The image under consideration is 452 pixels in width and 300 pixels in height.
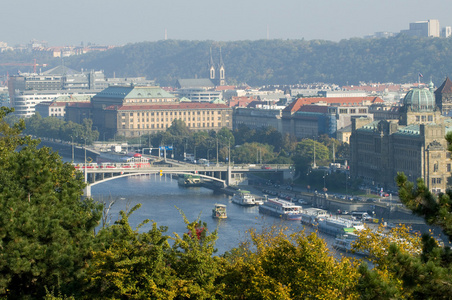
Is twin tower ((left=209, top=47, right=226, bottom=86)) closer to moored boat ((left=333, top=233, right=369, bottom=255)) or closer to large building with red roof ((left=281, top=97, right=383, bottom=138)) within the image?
large building with red roof ((left=281, top=97, right=383, bottom=138))

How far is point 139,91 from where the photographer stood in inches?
4262

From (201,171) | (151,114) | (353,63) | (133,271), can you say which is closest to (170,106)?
(151,114)

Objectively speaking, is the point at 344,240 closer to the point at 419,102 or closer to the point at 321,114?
the point at 419,102

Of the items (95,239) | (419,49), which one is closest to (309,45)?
(419,49)

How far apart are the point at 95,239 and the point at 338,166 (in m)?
46.6

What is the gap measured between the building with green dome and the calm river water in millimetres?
7388

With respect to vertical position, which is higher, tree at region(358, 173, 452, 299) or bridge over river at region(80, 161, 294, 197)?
tree at region(358, 173, 452, 299)

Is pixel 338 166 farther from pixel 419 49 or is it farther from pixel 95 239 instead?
pixel 419 49

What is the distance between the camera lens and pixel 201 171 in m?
64.4

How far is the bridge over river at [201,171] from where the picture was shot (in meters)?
61.1

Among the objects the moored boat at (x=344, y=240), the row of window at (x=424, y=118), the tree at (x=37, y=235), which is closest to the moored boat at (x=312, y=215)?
the moored boat at (x=344, y=240)

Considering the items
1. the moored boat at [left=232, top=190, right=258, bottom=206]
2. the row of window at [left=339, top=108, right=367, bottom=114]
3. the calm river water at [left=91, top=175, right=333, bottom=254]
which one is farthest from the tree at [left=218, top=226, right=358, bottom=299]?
the row of window at [left=339, top=108, right=367, bottom=114]

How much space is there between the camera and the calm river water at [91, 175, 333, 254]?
144ft

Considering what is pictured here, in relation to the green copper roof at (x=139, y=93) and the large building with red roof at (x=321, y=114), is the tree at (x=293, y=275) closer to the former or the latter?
the large building with red roof at (x=321, y=114)
